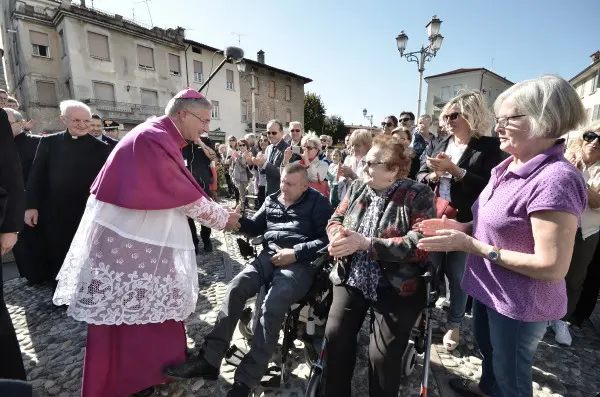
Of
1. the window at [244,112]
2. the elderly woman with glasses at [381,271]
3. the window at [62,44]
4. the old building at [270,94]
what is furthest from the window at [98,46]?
the elderly woman with glasses at [381,271]

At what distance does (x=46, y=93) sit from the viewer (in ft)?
66.9

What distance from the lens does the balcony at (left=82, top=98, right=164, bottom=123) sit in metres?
19.8

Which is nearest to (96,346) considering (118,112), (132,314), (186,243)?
(132,314)

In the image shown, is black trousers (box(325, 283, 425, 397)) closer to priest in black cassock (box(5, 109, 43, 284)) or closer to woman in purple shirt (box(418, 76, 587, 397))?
woman in purple shirt (box(418, 76, 587, 397))

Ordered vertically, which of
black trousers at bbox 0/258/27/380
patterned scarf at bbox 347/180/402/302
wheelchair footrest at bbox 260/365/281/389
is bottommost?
wheelchair footrest at bbox 260/365/281/389

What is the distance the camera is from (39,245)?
3881 millimetres

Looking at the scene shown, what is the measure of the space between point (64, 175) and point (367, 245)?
3.48 meters

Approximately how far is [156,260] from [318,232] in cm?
137

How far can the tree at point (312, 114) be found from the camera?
35.7 meters

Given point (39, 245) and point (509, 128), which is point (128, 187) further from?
point (39, 245)

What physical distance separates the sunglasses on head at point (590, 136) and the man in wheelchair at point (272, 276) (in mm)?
2349

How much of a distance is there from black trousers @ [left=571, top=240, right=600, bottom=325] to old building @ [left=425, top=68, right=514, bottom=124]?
1528 inches

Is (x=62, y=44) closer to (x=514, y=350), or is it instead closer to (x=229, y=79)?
(x=229, y=79)

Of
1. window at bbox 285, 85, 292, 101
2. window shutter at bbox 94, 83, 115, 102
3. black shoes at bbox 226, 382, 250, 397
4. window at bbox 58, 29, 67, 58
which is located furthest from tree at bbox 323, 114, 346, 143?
black shoes at bbox 226, 382, 250, 397
